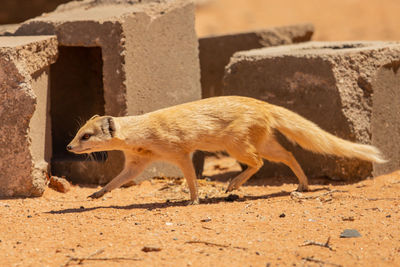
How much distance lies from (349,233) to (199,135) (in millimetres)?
1689

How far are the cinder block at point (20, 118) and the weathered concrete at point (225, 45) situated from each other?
2.90 m

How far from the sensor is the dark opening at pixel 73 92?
7.42m

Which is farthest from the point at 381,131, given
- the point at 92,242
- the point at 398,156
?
the point at 92,242

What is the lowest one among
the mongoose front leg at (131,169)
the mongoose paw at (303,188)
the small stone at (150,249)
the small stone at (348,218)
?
the mongoose paw at (303,188)

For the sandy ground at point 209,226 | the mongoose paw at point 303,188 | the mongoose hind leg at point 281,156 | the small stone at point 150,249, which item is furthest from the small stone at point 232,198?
the small stone at point 150,249

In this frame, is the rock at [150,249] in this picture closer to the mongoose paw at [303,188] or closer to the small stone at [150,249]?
the small stone at [150,249]

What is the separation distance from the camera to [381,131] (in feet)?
20.8

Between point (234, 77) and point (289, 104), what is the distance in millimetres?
669

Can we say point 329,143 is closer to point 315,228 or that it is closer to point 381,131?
point 381,131

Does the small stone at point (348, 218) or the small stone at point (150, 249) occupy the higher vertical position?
the small stone at point (150, 249)

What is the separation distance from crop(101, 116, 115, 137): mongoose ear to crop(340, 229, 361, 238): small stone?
2.06 meters

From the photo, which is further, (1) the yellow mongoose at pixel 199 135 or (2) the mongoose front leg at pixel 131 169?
(2) the mongoose front leg at pixel 131 169

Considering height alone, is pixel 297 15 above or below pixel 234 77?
above

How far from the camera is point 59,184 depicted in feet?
20.2
